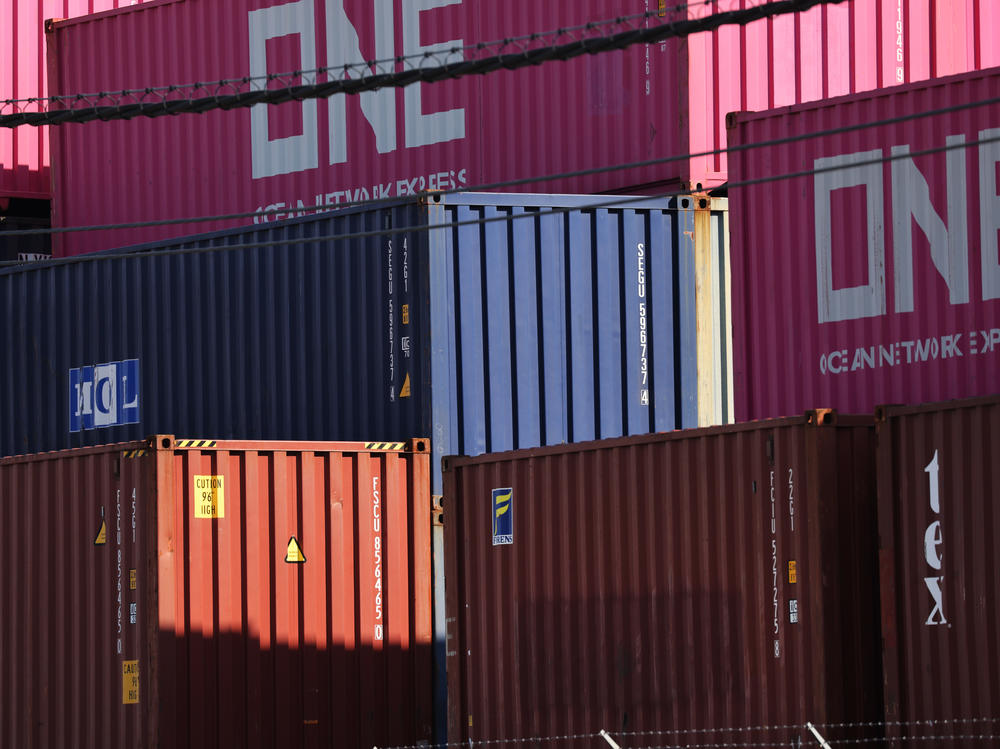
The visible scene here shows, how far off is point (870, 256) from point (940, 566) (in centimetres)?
334

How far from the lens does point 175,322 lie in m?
16.1

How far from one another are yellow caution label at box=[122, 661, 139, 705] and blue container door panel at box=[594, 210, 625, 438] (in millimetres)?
4249

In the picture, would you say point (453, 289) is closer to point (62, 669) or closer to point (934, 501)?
point (62, 669)

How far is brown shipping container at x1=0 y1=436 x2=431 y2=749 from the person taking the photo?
42.2 feet

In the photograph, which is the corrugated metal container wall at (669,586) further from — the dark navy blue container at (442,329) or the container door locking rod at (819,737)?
the dark navy blue container at (442,329)

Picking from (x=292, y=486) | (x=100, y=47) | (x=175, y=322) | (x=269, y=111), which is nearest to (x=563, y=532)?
(x=292, y=486)

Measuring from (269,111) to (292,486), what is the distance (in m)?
6.56

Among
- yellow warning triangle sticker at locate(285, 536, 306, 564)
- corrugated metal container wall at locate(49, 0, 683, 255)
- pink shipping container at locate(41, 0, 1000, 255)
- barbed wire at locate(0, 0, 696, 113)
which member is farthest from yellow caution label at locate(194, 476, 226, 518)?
corrugated metal container wall at locate(49, 0, 683, 255)

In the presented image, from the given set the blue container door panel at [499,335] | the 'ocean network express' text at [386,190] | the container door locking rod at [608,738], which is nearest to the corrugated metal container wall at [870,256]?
the blue container door panel at [499,335]

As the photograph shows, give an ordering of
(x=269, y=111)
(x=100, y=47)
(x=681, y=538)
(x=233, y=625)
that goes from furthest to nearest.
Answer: (x=100, y=47)
(x=269, y=111)
(x=233, y=625)
(x=681, y=538)

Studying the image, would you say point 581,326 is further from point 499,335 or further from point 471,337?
point 471,337

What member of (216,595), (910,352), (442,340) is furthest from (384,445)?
(910,352)

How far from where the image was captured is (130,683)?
12.9 metres

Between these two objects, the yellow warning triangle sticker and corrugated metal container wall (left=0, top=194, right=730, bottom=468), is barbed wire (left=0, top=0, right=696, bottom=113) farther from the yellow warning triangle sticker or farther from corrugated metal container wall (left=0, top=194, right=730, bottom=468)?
the yellow warning triangle sticker
